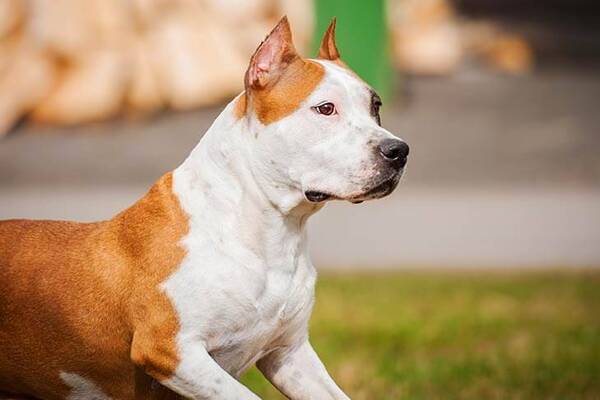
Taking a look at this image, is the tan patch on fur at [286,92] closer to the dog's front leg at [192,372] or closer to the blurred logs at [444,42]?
the dog's front leg at [192,372]

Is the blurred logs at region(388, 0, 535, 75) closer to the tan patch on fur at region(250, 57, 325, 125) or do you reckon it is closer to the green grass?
the green grass

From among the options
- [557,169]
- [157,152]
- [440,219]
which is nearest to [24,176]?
[157,152]

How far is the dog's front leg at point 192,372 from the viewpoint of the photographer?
401 cm

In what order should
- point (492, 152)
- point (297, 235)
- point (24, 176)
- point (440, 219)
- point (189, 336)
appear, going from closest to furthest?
point (189, 336) → point (297, 235) → point (440, 219) → point (24, 176) → point (492, 152)

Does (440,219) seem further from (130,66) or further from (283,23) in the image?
(283,23)

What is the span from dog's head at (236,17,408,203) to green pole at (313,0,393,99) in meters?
10.1

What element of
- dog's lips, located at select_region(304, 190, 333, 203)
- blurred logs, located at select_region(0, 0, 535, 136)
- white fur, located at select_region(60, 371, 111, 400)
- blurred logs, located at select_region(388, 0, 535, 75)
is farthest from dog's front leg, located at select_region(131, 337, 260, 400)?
blurred logs, located at select_region(388, 0, 535, 75)

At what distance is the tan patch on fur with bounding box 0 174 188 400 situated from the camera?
4152 mm

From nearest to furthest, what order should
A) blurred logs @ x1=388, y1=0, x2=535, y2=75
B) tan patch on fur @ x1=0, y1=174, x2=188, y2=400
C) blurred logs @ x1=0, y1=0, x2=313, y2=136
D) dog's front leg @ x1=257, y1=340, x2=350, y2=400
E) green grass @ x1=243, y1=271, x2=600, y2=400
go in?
tan patch on fur @ x1=0, y1=174, x2=188, y2=400 < dog's front leg @ x1=257, y1=340, x2=350, y2=400 < green grass @ x1=243, y1=271, x2=600, y2=400 < blurred logs @ x1=0, y1=0, x2=313, y2=136 < blurred logs @ x1=388, y1=0, x2=535, y2=75

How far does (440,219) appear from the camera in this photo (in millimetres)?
11711

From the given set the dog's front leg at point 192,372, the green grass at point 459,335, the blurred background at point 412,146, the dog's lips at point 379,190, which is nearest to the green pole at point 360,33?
the blurred background at point 412,146

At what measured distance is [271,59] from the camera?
4297mm

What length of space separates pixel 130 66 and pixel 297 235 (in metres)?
10.3

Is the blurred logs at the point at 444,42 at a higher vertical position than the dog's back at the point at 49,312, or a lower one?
lower
